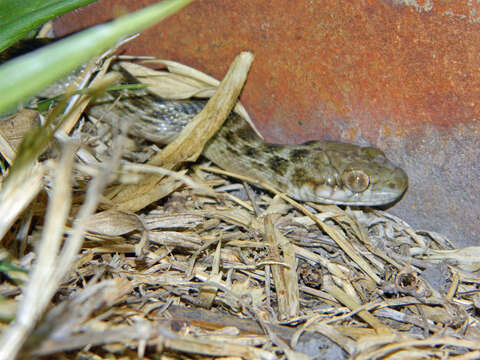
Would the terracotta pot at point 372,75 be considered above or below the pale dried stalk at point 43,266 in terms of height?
above

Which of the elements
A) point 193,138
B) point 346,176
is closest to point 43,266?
point 193,138

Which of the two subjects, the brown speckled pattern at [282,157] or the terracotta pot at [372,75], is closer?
the terracotta pot at [372,75]

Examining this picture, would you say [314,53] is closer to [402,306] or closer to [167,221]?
[167,221]

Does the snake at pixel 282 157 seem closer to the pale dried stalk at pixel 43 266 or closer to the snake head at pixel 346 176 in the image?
the snake head at pixel 346 176

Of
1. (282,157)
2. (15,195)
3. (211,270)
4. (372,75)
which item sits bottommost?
(211,270)

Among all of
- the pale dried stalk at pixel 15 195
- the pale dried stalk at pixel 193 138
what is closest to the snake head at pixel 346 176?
the pale dried stalk at pixel 193 138

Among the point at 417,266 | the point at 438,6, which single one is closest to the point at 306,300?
the point at 417,266

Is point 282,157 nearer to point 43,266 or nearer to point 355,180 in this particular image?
point 355,180
